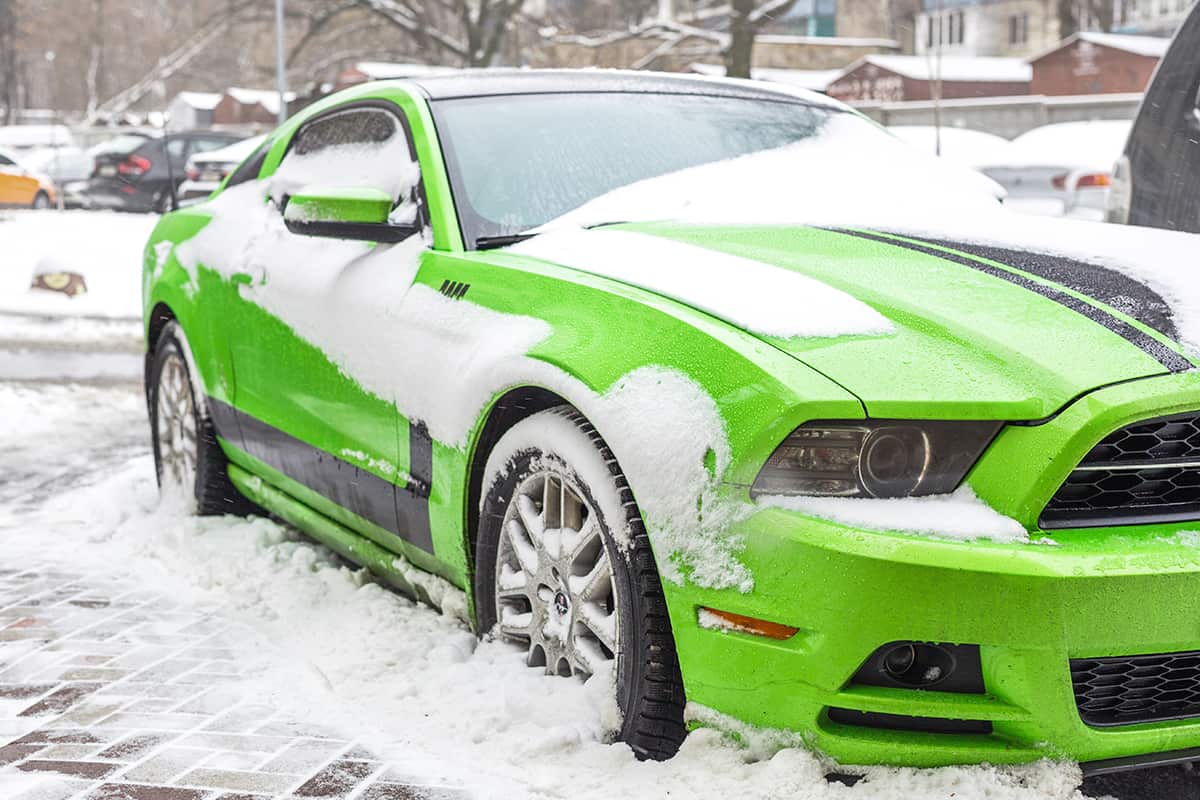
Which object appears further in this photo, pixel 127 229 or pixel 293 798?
pixel 127 229

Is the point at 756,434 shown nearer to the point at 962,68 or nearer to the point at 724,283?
the point at 724,283

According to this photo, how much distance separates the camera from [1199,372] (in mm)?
2506

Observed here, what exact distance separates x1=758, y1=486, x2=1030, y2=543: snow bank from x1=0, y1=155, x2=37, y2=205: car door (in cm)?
2449

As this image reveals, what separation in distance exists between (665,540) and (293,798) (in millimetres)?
891

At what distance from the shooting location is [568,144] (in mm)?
3924

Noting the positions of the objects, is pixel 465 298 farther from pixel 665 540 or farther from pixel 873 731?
pixel 873 731

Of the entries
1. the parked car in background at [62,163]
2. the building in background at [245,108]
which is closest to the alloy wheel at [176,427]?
the parked car in background at [62,163]

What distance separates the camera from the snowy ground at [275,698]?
8.68ft

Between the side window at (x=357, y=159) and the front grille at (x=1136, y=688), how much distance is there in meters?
2.05

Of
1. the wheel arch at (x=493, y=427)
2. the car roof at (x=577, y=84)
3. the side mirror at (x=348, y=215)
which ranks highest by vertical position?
the car roof at (x=577, y=84)

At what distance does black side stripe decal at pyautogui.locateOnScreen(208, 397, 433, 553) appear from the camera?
3.48 m

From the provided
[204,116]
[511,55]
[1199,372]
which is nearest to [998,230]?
[1199,372]

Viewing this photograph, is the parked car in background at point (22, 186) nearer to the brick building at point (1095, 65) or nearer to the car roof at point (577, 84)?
the car roof at point (577, 84)

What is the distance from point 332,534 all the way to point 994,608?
224 cm
